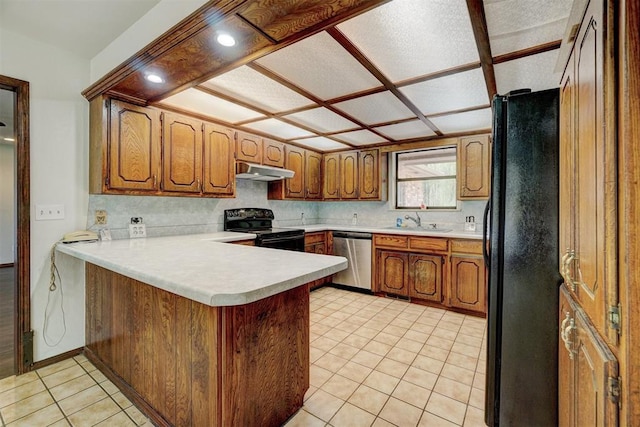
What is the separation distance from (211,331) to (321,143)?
135 inches

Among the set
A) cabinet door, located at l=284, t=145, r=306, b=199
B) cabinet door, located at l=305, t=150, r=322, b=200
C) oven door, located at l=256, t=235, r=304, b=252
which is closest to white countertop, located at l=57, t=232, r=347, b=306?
oven door, located at l=256, t=235, r=304, b=252

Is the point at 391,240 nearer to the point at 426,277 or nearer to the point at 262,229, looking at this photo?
the point at 426,277

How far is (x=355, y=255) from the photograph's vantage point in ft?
13.4

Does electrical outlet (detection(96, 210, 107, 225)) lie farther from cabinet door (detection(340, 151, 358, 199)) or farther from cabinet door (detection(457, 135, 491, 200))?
cabinet door (detection(457, 135, 491, 200))

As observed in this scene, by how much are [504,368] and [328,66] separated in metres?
2.08

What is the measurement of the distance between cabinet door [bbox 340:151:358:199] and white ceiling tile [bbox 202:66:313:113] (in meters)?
1.91

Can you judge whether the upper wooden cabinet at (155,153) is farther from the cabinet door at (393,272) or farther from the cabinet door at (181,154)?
the cabinet door at (393,272)

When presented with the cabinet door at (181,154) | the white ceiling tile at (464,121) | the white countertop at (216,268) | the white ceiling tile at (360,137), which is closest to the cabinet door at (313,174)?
the white ceiling tile at (360,137)

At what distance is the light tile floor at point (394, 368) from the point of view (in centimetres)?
168

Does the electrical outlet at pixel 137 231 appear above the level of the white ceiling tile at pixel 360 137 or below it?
below

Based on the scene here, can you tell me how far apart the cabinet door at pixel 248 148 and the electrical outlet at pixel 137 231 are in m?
1.25

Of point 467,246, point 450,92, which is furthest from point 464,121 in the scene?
point 467,246

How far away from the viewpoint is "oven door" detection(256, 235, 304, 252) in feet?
10.5

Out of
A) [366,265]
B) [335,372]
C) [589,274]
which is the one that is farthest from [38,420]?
[366,265]
